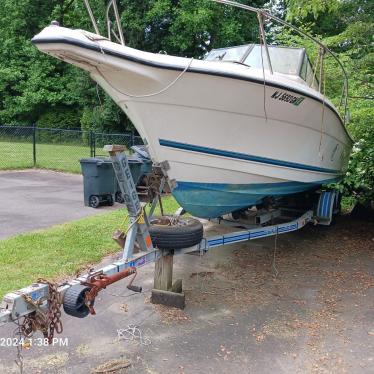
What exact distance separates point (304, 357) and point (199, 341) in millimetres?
825

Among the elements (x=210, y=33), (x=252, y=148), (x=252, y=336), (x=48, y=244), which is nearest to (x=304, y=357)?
(x=252, y=336)

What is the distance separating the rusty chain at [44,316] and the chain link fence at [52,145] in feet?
40.6

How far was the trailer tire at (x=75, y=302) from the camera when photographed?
304 cm

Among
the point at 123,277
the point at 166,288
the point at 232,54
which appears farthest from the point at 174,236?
the point at 232,54

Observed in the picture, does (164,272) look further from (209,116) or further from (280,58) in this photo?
(280,58)

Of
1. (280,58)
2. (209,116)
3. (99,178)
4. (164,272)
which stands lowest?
(164,272)

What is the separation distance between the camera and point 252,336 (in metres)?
3.78

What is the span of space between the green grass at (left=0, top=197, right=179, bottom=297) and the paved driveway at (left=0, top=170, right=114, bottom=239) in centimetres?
52

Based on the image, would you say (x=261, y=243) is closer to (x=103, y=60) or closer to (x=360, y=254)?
(x=360, y=254)

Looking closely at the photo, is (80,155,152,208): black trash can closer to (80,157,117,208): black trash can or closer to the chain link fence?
(80,157,117,208): black trash can

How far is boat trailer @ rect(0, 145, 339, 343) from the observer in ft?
9.55

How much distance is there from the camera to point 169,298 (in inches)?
169

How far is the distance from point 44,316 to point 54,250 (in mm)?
2806
